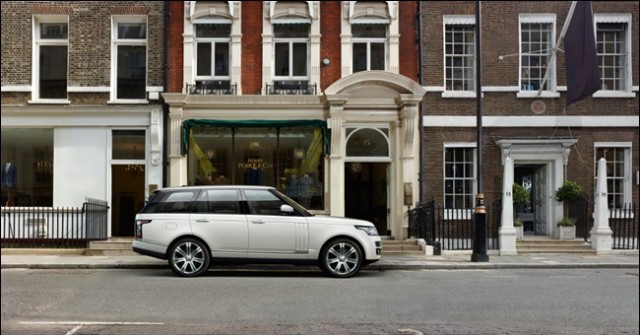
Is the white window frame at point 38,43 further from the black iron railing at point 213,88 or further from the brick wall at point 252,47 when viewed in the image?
the brick wall at point 252,47

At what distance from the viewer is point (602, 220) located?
16484mm

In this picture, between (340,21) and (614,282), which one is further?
(340,21)

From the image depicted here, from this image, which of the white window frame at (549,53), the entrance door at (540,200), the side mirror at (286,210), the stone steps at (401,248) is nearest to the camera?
the side mirror at (286,210)

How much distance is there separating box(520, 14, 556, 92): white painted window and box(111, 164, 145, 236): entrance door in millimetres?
11632

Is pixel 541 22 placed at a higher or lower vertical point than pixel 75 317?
higher

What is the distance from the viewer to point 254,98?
57.2 ft

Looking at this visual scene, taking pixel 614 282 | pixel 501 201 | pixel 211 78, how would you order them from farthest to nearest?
pixel 211 78
pixel 501 201
pixel 614 282

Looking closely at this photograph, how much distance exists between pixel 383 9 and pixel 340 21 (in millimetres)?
1316

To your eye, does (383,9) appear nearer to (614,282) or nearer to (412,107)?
(412,107)

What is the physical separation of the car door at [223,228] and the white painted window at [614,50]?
12.5 meters

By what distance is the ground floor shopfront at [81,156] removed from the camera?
57.8 ft

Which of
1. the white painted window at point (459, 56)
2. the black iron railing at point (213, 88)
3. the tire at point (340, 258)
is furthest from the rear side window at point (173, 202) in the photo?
the white painted window at point (459, 56)

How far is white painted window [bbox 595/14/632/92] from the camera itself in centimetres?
1845

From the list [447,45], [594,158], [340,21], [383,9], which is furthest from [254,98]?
[594,158]
